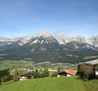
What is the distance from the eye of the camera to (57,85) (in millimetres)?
86062

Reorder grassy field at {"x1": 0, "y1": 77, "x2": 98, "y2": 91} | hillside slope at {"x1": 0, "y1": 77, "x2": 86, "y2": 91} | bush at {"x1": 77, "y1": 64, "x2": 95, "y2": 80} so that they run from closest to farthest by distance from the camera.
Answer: grassy field at {"x1": 0, "y1": 77, "x2": 98, "y2": 91}
hillside slope at {"x1": 0, "y1": 77, "x2": 86, "y2": 91}
bush at {"x1": 77, "y1": 64, "x2": 95, "y2": 80}

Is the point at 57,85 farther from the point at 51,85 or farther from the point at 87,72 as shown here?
the point at 87,72

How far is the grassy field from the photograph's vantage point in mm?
80250

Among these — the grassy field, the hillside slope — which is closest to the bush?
the grassy field

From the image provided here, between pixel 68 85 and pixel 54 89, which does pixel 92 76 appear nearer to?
pixel 68 85

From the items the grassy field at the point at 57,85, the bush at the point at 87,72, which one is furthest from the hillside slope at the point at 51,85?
the bush at the point at 87,72

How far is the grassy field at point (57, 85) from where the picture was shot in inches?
3159

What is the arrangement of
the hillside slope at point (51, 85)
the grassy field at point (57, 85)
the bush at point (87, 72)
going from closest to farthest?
the grassy field at point (57, 85), the hillside slope at point (51, 85), the bush at point (87, 72)

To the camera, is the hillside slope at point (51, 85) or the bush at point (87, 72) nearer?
the hillside slope at point (51, 85)

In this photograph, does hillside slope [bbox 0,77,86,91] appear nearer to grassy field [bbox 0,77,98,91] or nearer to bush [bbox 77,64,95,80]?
grassy field [bbox 0,77,98,91]

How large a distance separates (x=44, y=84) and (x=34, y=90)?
22.5ft

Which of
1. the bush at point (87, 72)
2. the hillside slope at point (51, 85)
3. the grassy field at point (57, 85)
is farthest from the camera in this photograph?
the bush at point (87, 72)

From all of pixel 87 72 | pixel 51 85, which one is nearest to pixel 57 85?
pixel 51 85

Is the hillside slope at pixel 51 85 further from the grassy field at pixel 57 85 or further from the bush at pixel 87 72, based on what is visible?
the bush at pixel 87 72
